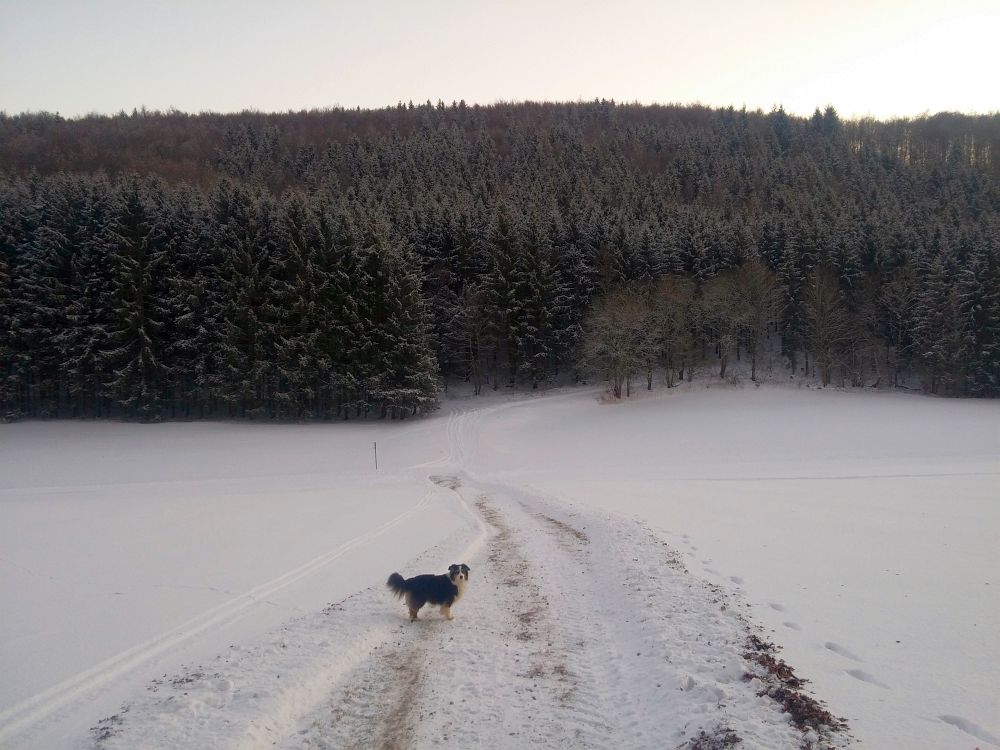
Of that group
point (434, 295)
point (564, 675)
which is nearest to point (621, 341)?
point (434, 295)

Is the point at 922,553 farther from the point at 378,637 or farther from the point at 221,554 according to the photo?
the point at 221,554

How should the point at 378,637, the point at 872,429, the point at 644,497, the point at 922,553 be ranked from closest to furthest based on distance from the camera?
the point at 378,637, the point at 922,553, the point at 644,497, the point at 872,429

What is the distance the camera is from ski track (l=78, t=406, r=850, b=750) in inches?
196

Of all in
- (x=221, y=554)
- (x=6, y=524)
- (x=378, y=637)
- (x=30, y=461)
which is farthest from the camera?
(x=30, y=461)

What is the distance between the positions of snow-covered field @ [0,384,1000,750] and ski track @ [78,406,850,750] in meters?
0.03

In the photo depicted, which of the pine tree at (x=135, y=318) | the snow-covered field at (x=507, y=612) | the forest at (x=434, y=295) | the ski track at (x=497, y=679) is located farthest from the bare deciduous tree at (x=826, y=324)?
the pine tree at (x=135, y=318)

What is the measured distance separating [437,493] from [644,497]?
7.41 metres

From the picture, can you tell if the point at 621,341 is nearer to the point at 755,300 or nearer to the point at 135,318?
the point at 755,300

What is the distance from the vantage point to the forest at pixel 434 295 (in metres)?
39.5

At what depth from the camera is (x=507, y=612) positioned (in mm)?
8148

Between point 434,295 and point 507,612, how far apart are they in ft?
146

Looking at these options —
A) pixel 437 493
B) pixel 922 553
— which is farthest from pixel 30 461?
pixel 922 553

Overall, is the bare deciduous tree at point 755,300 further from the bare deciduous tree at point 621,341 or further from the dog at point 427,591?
the dog at point 427,591

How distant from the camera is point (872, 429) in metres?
33.0
